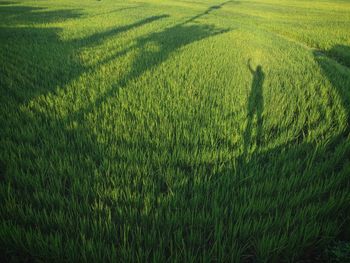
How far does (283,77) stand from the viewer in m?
4.23

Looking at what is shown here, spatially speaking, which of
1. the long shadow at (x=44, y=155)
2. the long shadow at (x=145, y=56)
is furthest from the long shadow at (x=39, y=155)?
the long shadow at (x=145, y=56)

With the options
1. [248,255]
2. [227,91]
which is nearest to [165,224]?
[248,255]

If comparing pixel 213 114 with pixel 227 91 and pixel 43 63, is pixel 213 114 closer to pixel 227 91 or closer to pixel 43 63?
pixel 227 91

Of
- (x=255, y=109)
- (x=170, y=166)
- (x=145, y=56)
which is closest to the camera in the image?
(x=170, y=166)

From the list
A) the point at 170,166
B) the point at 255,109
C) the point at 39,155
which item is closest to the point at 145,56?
the point at 255,109

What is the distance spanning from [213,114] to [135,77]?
1958mm

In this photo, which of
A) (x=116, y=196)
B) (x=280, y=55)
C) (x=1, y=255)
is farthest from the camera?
(x=280, y=55)

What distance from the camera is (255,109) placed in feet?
9.67

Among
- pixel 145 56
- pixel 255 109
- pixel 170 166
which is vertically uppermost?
pixel 145 56

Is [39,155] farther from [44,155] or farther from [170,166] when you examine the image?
[170,166]

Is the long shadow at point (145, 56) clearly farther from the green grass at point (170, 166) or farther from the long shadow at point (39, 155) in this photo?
the long shadow at point (39, 155)

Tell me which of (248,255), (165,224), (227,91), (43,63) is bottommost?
(248,255)

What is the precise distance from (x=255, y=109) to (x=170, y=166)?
5.55 ft

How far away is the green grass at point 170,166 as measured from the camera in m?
1.29
